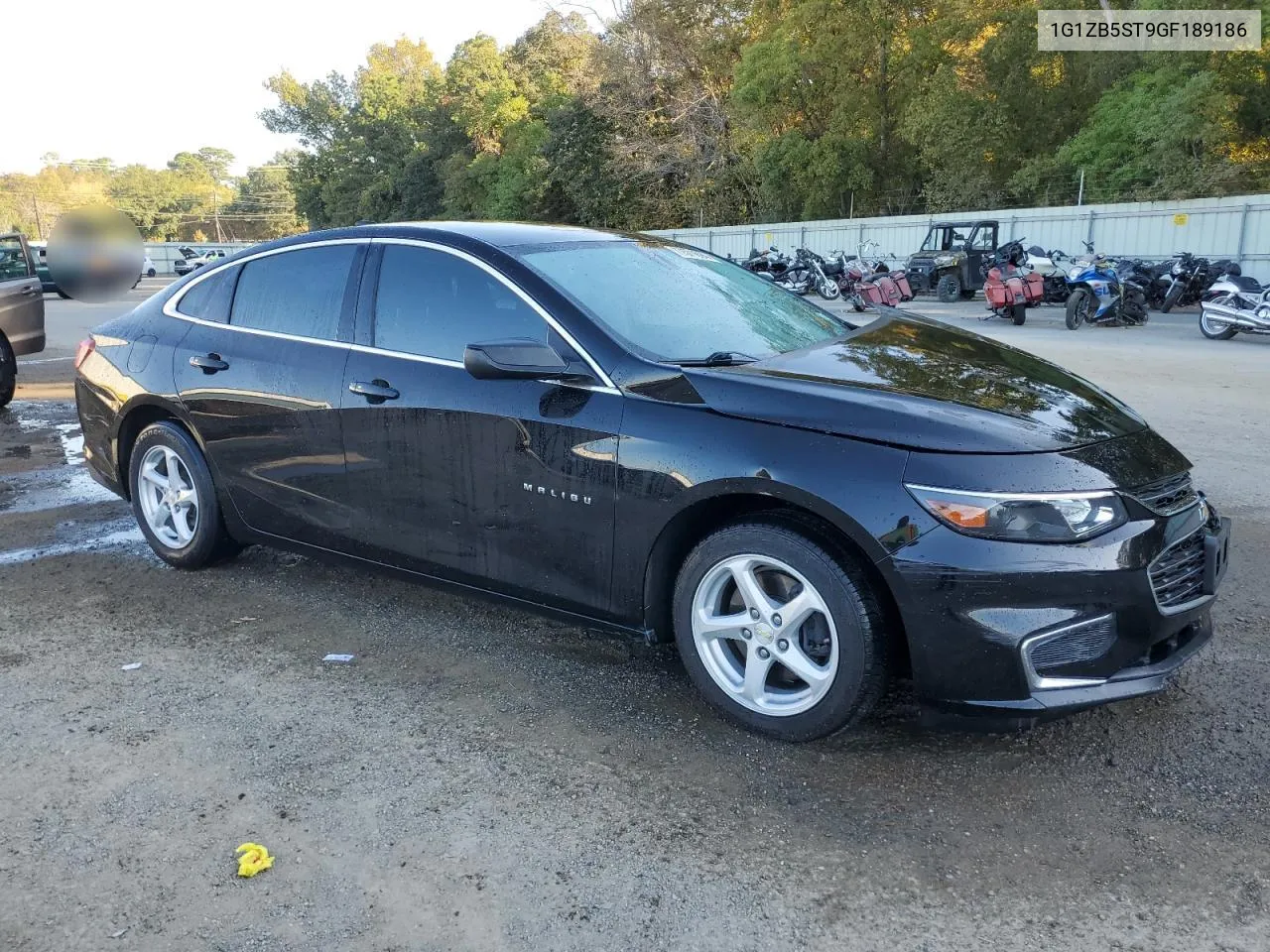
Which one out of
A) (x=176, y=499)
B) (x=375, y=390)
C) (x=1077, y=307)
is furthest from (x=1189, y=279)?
(x=176, y=499)

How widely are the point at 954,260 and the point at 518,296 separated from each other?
20.1 metres

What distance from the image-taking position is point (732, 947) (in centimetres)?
229

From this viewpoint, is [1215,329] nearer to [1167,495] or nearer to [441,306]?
[1167,495]

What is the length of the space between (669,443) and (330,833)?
1475mm

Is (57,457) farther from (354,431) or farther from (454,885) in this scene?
(454,885)

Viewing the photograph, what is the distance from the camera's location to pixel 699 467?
10.2 ft

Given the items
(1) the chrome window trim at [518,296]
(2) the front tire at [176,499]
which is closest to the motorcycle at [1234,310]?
(1) the chrome window trim at [518,296]

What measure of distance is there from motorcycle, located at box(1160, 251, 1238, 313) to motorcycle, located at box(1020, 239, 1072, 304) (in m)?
1.81

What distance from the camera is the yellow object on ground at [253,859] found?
257 centimetres

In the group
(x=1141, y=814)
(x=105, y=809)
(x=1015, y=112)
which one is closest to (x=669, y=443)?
(x=1141, y=814)

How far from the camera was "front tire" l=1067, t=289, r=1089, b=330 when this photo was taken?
16078 mm

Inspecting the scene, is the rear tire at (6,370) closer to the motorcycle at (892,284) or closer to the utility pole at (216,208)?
the motorcycle at (892,284)

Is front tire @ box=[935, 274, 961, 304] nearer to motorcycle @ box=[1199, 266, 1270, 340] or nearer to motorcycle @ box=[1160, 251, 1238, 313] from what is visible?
motorcycle @ box=[1160, 251, 1238, 313]

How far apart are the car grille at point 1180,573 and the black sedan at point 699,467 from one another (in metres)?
0.01
